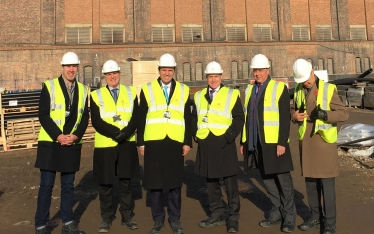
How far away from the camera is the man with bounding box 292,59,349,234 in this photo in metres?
3.78

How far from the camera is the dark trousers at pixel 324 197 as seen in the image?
3.78 m

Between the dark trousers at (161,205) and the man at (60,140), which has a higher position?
the man at (60,140)

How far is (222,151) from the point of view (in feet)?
13.7

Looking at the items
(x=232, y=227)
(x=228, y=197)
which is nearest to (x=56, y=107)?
(x=228, y=197)

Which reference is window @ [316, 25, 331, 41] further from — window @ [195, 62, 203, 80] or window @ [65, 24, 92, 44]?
window @ [65, 24, 92, 44]

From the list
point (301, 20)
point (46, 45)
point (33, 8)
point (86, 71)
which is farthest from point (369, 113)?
point (33, 8)

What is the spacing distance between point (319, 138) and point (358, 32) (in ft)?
115

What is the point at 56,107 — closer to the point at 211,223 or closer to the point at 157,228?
the point at 157,228

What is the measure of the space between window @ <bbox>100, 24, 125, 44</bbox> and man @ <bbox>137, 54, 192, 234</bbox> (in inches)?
989

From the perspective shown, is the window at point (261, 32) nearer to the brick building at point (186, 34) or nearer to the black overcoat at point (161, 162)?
the brick building at point (186, 34)

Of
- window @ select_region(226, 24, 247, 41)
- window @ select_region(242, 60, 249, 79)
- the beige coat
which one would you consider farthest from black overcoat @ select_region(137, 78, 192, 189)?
window @ select_region(226, 24, 247, 41)

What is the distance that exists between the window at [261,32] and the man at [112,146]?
92.1 ft

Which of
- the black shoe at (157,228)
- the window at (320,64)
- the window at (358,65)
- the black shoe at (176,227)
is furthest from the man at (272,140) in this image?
the window at (358,65)

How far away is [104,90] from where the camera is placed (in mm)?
4355
